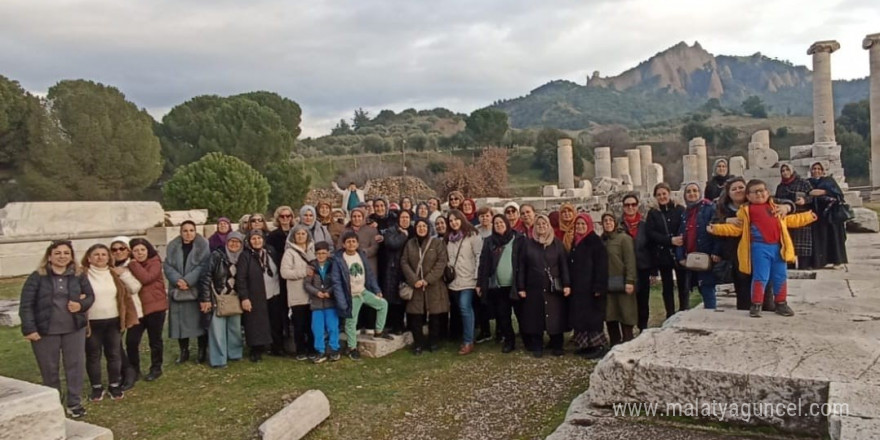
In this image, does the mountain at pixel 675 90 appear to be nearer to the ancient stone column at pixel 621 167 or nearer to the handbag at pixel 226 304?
the ancient stone column at pixel 621 167

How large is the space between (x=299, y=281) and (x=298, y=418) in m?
2.26

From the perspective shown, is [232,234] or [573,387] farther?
[232,234]

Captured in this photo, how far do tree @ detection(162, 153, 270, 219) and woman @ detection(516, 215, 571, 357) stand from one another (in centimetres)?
1907

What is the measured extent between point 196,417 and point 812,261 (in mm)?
7233

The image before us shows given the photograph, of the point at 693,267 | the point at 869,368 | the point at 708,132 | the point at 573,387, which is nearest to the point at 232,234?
the point at 573,387

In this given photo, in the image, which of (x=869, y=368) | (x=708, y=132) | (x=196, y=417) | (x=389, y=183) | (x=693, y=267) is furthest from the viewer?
(x=708, y=132)

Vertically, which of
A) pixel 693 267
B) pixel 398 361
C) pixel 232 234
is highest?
pixel 232 234

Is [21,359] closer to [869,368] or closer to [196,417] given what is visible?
[196,417]

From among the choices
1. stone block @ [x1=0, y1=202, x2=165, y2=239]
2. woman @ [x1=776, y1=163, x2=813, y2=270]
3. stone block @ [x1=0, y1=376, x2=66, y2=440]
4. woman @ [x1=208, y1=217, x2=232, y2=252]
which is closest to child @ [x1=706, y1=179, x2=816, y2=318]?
woman @ [x1=776, y1=163, x2=813, y2=270]

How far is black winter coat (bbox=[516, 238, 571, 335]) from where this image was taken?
655 centimetres

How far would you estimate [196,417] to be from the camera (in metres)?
5.16

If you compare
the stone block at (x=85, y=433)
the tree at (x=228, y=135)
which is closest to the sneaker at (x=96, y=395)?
the stone block at (x=85, y=433)

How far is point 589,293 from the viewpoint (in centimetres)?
649

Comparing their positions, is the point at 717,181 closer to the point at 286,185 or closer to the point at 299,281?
the point at 299,281
